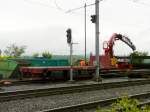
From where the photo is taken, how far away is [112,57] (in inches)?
1347

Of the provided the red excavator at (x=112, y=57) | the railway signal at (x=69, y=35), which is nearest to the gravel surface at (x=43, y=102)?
the railway signal at (x=69, y=35)

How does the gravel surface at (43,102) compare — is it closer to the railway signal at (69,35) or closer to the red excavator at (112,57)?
the railway signal at (69,35)

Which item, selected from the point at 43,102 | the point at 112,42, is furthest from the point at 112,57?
the point at 43,102

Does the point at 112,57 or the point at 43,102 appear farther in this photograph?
the point at 112,57

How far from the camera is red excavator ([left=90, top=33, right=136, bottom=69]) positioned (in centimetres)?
3178

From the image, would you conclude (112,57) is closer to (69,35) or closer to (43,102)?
(69,35)

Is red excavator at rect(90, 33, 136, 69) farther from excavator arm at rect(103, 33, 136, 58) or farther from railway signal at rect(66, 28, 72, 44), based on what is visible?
railway signal at rect(66, 28, 72, 44)

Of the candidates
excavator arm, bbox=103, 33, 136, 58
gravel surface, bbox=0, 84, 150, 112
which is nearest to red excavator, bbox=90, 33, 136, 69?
excavator arm, bbox=103, 33, 136, 58

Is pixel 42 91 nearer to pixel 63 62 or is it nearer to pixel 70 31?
pixel 70 31

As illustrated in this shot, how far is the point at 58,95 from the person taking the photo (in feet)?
51.6

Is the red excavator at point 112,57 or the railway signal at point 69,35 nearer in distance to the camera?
the railway signal at point 69,35

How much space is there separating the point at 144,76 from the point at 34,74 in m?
10.4

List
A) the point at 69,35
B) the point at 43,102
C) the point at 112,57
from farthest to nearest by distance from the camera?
the point at 112,57 < the point at 69,35 < the point at 43,102

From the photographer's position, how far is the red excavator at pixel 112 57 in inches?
1251
